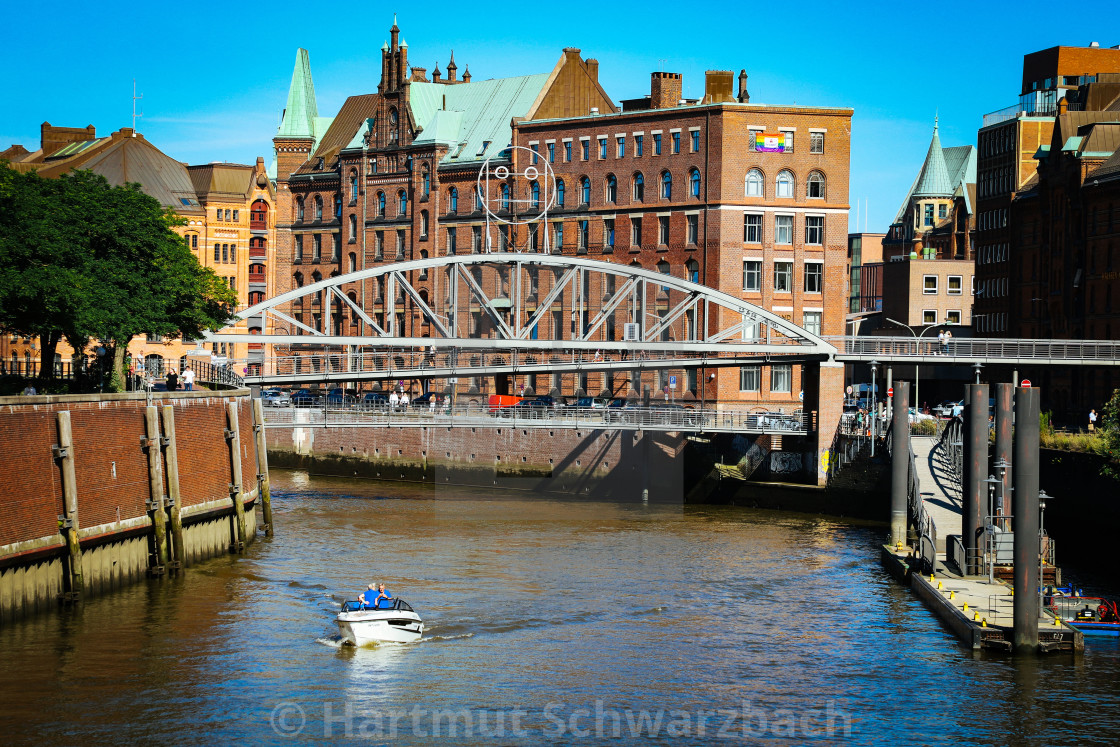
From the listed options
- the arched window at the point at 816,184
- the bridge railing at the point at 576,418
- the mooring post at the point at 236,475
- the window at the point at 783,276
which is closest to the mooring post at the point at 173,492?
the mooring post at the point at 236,475

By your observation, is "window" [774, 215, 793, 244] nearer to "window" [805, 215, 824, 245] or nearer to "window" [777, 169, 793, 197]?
"window" [805, 215, 824, 245]

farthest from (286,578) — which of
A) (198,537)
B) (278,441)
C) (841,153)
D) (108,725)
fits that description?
(841,153)

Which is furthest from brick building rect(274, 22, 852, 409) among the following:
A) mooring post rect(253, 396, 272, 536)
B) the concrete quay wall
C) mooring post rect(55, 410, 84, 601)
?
mooring post rect(55, 410, 84, 601)

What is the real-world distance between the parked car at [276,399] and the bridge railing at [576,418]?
155 inches

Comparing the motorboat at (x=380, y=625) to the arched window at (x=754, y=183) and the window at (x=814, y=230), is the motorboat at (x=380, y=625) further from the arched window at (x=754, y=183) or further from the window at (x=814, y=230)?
the window at (x=814, y=230)

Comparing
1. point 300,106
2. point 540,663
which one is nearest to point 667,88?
point 300,106

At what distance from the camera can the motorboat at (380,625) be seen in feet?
124

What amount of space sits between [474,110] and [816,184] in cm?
3129

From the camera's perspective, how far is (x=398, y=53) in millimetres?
108500

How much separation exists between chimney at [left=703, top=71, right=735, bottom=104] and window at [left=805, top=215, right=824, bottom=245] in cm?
1076

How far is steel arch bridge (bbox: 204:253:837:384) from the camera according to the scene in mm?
71750

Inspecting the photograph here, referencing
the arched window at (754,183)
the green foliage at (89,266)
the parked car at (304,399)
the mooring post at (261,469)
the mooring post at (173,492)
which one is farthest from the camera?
the parked car at (304,399)

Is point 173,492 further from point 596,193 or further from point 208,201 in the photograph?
point 208,201

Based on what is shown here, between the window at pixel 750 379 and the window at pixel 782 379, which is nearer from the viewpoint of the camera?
the window at pixel 750 379
